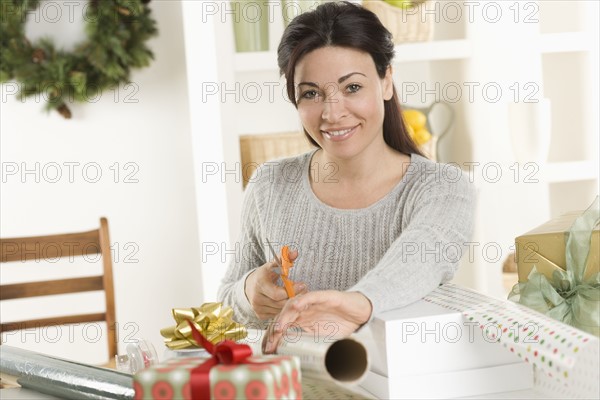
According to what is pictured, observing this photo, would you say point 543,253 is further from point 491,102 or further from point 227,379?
point 491,102

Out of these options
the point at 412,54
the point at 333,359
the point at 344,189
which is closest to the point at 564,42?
the point at 412,54

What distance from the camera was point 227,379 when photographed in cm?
80

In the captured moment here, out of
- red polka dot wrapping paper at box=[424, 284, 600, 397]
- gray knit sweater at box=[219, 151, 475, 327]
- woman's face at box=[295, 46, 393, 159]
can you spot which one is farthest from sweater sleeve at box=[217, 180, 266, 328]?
red polka dot wrapping paper at box=[424, 284, 600, 397]

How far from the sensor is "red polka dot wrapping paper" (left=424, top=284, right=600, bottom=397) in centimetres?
93

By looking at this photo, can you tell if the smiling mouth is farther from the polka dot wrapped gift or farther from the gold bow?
the polka dot wrapped gift

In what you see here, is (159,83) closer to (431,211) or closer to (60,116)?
(60,116)

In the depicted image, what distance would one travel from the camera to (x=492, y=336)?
1.01m

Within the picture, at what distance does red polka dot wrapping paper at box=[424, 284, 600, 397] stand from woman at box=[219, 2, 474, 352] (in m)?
0.22

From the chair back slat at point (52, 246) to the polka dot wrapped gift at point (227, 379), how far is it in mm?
1568

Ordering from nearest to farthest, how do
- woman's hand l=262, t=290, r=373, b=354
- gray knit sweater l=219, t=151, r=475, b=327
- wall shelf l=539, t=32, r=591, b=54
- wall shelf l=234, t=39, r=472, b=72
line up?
woman's hand l=262, t=290, r=373, b=354 → gray knit sweater l=219, t=151, r=475, b=327 → wall shelf l=234, t=39, r=472, b=72 → wall shelf l=539, t=32, r=591, b=54

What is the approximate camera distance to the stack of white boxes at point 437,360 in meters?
1.01

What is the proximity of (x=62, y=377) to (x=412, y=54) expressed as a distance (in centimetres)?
176

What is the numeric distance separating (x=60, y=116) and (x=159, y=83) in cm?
36

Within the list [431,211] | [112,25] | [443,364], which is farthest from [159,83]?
[443,364]
